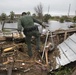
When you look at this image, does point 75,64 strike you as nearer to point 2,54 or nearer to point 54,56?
point 54,56

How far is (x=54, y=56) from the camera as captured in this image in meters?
9.73

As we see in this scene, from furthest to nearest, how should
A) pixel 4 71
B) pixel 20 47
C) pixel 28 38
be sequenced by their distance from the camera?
pixel 20 47, pixel 28 38, pixel 4 71

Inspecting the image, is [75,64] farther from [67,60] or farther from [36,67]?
[36,67]

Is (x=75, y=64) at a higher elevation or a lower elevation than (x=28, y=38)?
lower

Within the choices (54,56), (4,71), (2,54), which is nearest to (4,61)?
(2,54)

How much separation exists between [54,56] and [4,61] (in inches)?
77.5

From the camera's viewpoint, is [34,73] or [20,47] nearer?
[34,73]

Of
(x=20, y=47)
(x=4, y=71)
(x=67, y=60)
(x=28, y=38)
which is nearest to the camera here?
(x=4, y=71)

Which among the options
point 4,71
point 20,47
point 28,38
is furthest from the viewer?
point 20,47

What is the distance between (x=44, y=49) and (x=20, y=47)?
1169mm

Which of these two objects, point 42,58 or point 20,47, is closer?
point 42,58

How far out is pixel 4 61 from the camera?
899 centimetres

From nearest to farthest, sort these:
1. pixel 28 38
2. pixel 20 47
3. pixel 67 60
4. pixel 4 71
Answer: pixel 4 71, pixel 67 60, pixel 28 38, pixel 20 47

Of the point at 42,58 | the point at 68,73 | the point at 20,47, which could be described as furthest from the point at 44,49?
the point at 68,73
